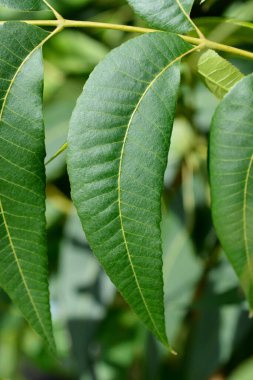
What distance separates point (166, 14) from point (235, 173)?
7.2 inches

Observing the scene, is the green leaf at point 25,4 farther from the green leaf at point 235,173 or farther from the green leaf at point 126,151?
the green leaf at point 235,173

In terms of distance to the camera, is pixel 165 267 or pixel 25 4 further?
pixel 165 267

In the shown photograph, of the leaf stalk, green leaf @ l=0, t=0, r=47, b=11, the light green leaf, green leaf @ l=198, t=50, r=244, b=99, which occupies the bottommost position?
the light green leaf

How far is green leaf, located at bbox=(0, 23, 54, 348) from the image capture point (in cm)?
64

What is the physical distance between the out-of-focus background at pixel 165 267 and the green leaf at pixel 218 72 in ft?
1.37

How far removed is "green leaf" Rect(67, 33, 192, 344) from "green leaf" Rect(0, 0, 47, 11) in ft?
0.41

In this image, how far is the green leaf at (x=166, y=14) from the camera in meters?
0.67

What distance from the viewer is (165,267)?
1.33 m

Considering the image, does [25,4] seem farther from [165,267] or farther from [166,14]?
[165,267]

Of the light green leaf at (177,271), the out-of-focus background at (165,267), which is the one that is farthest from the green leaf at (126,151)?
the light green leaf at (177,271)

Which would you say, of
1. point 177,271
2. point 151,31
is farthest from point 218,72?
point 177,271

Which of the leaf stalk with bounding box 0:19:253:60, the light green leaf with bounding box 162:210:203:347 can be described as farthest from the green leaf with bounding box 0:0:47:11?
the light green leaf with bounding box 162:210:203:347

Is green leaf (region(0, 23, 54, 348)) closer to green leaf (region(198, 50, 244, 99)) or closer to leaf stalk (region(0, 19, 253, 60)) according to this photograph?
leaf stalk (region(0, 19, 253, 60))

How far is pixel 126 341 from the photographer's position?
1.54 meters
